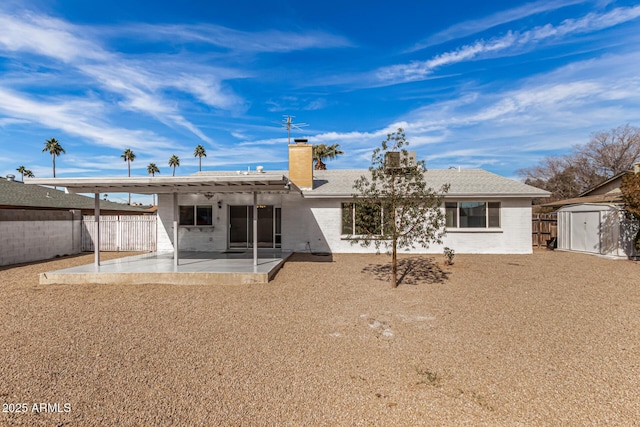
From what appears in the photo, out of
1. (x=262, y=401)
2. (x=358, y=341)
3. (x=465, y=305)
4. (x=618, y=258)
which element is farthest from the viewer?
(x=618, y=258)

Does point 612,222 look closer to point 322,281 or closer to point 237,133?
point 322,281

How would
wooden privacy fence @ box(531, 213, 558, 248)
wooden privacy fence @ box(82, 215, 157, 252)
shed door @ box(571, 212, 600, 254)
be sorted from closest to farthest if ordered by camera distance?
shed door @ box(571, 212, 600, 254) < wooden privacy fence @ box(82, 215, 157, 252) < wooden privacy fence @ box(531, 213, 558, 248)

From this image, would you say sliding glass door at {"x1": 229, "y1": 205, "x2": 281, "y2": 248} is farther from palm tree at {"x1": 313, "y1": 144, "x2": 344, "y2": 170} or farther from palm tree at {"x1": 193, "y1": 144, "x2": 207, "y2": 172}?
palm tree at {"x1": 193, "y1": 144, "x2": 207, "y2": 172}

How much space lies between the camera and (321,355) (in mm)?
4172

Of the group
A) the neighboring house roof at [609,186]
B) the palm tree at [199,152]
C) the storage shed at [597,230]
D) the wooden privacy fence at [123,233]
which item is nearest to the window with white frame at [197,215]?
the wooden privacy fence at [123,233]

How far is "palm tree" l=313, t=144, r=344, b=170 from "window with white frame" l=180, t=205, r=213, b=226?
60.5 feet

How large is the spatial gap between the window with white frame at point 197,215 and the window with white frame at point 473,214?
10913mm

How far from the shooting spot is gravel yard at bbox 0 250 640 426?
9.80ft

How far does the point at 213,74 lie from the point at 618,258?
62.6 feet

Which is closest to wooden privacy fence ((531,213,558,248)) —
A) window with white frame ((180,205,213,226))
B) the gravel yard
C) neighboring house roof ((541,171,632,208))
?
neighboring house roof ((541,171,632,208))

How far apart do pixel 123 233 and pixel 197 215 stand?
15.6 feet

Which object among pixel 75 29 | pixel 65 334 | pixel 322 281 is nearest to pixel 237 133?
pixel 75 29

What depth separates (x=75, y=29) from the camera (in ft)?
34.0

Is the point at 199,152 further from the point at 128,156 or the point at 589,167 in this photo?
the point at 589,167
